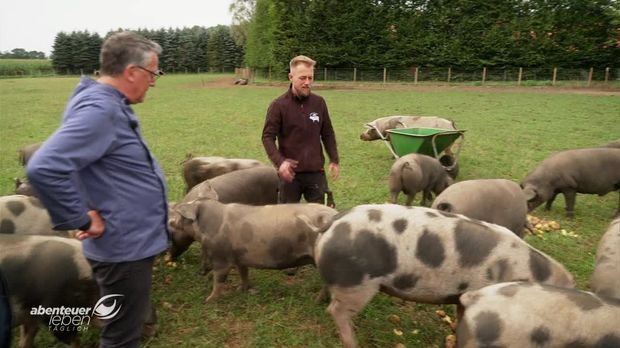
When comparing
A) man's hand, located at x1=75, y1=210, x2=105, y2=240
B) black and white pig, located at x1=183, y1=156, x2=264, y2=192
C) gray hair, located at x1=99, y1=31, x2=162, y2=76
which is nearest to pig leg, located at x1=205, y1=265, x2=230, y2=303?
man's hand, located at x1=75, y1=210, x2=105, y2=240

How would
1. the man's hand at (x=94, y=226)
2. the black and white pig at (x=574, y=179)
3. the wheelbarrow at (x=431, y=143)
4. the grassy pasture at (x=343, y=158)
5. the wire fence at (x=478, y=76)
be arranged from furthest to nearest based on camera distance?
the wire fence at (x=478, y=76) → the wheelbarrow at (x=431, y=143) → the black and white pig at (x=574, y=179) → the grassy pasture at (x=343, y=158) → the man's hand at (x=94, y=226)

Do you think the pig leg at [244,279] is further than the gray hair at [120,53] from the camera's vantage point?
Yes

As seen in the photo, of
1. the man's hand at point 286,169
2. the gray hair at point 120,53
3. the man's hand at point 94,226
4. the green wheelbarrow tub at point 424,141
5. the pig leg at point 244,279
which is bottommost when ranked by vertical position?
the pig leg at point 244,279

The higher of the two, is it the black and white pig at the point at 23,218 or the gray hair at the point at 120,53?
the gray hair at the point at 120,53

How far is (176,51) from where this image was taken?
65.1 m

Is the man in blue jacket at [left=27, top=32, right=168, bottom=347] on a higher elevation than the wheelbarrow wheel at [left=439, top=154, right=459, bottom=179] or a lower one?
higher

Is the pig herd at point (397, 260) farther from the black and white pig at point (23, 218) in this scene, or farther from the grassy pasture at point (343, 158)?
the grassy pasture at point (343, 158)

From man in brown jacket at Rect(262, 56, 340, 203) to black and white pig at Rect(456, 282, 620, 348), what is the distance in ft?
8.19

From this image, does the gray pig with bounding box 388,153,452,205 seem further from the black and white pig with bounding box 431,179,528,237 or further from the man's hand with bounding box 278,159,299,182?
the man's hand with bounding box 278,159,299,182

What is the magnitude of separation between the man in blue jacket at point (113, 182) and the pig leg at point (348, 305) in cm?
150

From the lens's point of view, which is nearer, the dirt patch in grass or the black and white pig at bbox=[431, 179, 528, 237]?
the black and white pig at bbox=[431, 179, 528, 237]

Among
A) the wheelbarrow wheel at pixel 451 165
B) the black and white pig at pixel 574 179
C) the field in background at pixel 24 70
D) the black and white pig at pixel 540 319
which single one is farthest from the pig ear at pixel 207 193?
the field in background at pixel 24 70

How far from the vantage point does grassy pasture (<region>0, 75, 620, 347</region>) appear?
4.13m

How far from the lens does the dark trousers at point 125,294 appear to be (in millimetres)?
2547
